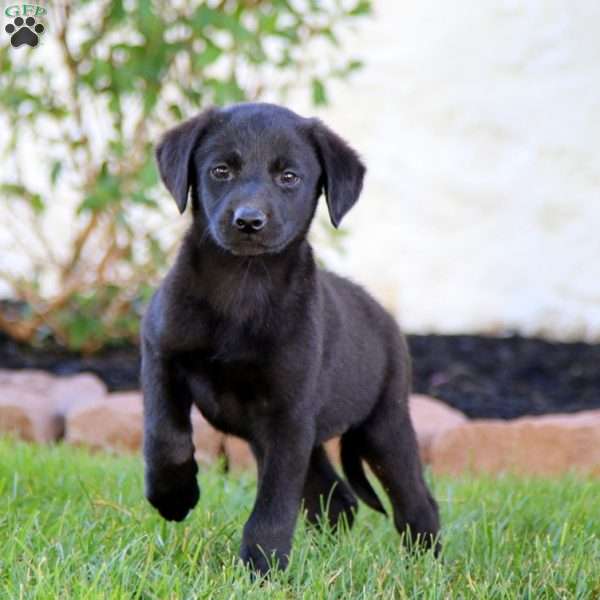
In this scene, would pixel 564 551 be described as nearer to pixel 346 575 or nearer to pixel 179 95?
pixel 346 575

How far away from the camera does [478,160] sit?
912 cm

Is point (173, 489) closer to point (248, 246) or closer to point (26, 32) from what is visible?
point (248, 246)

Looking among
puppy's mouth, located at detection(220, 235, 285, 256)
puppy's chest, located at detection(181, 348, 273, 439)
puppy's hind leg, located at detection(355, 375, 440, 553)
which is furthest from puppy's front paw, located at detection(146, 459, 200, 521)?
puppy's hind leg, located at detection(355, 375, 440, 553)

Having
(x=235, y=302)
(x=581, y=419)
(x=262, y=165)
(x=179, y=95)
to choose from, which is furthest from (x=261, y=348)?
(x=179, y=95)

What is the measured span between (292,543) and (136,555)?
16.5 inches

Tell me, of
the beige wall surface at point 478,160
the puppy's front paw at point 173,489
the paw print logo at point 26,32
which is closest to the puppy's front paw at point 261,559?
the puppy's front paw at point 173,489

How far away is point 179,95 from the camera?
709 cm

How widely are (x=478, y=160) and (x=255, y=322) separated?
19.8 ft

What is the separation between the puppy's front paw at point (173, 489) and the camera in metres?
3.35

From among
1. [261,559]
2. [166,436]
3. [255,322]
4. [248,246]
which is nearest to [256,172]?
[248,246]

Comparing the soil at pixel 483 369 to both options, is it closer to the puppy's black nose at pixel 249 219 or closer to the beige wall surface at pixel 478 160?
the beige wall surface at pixel 478 160

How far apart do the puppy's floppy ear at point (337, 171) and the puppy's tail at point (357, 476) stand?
79 cm

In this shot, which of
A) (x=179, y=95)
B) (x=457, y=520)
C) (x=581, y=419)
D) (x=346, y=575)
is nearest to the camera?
(x=346, y=575)

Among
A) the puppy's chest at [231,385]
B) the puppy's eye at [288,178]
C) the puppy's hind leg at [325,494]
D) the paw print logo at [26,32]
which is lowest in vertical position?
the puppy's hind leg at [325,494]
